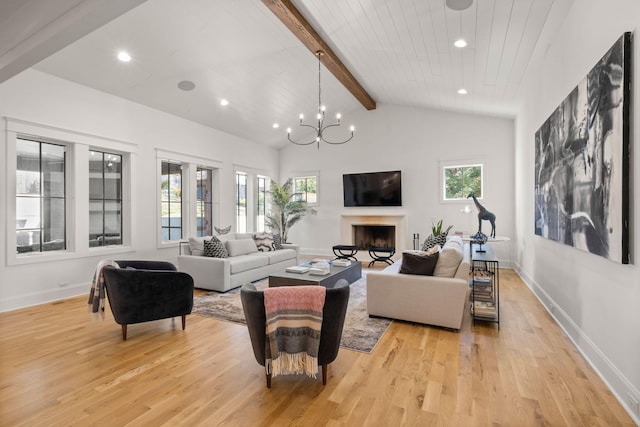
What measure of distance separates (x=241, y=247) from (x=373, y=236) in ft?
12.0

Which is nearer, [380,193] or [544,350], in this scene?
[544,350]

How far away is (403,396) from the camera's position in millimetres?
2137

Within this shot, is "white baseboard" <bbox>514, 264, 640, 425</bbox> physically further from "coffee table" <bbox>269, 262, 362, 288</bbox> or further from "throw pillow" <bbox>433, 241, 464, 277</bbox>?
"coffee table" <bbox>269, 262, 362, 288</bbox>

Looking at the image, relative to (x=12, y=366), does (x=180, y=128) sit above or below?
above

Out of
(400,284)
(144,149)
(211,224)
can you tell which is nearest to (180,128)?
(144,149)

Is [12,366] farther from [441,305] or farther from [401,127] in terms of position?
[401,127]

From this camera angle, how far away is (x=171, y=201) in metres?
6.15

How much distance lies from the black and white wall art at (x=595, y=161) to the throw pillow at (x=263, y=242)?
455 cm

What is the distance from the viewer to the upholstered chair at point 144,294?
9.79 ft

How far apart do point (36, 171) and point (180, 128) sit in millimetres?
2413

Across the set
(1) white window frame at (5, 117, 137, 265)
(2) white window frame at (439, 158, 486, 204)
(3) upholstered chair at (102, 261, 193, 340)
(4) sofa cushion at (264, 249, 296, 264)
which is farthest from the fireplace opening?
(3) upholstered chair at (102, 261, 193, 340)

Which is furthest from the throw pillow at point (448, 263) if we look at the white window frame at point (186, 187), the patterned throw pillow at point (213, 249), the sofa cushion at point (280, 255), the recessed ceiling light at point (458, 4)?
the white window frame at point (186, 187)

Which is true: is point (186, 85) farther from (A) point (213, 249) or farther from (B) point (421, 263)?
(B) point (421, 263)

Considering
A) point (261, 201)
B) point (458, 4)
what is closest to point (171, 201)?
point (261, 201)
